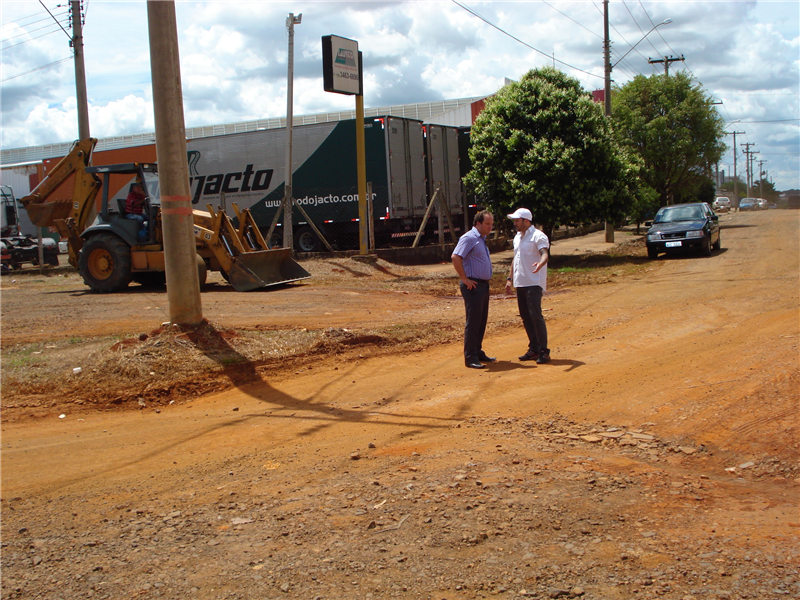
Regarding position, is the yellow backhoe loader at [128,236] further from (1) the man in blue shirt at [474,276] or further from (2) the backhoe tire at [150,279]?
(1) the man in blue shirt at [474,276]

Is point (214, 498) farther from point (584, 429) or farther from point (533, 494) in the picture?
point (584, 429)

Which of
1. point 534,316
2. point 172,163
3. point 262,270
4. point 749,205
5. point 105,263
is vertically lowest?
point 534,316

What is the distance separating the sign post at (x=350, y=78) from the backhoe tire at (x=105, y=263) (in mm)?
6920

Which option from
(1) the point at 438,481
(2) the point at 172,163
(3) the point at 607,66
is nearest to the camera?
(1) the point at 438,481

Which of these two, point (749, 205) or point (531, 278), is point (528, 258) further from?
point (749, 205)

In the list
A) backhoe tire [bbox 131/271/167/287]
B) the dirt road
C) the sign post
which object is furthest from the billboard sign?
the dirt road

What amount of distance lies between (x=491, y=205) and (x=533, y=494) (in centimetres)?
1716

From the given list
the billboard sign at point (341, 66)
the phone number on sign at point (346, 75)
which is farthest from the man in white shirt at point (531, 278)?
the phone number on sign at point (346, 75)

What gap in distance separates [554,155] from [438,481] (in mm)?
15790

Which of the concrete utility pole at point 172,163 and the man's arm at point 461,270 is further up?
the concrete utility pole at point 172,163

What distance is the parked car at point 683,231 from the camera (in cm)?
2034

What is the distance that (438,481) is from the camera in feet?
15.0

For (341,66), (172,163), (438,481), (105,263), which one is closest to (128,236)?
(105,263)

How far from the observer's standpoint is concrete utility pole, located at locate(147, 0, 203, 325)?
834cm
